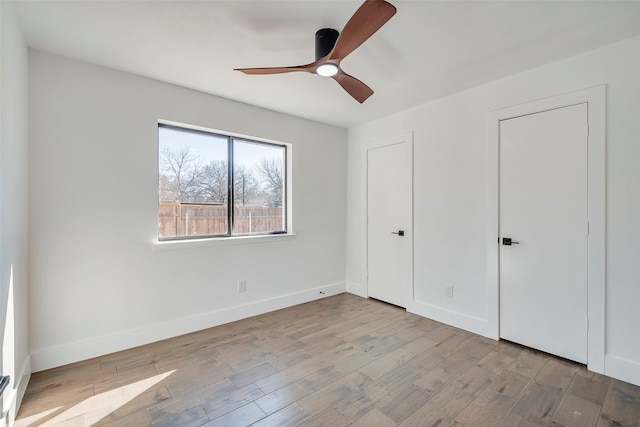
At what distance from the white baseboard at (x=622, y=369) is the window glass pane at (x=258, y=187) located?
3.26 meters

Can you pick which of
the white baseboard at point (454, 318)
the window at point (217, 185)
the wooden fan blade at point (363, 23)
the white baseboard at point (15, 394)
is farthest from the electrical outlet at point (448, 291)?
the white baseboard at point (15, 394)

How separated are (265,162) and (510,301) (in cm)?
304

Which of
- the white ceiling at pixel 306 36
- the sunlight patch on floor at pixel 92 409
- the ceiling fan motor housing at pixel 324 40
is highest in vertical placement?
the white ceiling at pixel 306 36

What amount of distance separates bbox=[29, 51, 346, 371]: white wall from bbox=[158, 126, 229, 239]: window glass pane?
0.51 feet

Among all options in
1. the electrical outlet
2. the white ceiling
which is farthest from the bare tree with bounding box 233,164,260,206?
the electrical outlet

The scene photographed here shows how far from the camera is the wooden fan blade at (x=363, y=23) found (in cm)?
137

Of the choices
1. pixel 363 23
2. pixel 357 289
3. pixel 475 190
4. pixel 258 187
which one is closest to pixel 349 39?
pixel 363 23

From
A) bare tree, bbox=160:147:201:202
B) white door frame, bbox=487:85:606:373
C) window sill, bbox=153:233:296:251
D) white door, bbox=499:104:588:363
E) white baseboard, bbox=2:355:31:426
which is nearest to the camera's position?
white baseboard, bbox=2:355:31:426

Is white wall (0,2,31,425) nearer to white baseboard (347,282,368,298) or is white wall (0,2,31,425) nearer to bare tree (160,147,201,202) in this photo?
bare tree (160,147,201,202)

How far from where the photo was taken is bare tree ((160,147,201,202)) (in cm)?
286

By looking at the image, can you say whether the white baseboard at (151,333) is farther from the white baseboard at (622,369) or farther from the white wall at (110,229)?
the white baseboard at (622,369)

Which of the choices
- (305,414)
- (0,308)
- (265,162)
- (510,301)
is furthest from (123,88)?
(510,301)

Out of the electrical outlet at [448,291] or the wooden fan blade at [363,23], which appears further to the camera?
the electrical outlet at [448,291]

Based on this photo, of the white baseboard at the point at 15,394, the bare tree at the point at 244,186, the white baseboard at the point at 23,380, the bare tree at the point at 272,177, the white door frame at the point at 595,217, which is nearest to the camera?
the white baseboard at the point at 15,394
